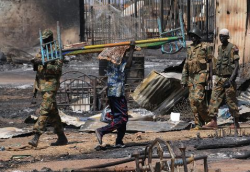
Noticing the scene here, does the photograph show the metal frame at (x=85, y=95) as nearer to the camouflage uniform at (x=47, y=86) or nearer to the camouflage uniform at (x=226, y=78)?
the camouflage uniform at (x=226, y=78)

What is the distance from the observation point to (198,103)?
1080 centimetres

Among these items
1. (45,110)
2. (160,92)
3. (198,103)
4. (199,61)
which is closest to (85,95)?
(160,92)

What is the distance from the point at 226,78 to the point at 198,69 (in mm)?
476

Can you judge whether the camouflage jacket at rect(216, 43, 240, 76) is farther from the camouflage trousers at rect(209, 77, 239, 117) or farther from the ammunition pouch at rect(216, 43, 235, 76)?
the camouflage trousers at rect(209, 77, 239, 117)

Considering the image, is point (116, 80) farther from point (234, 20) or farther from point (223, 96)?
point (234, 20)

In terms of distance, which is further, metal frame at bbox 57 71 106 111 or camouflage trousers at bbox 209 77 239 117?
metal frame at bbox 57 71 106 111

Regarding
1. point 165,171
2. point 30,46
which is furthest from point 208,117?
point 30,46

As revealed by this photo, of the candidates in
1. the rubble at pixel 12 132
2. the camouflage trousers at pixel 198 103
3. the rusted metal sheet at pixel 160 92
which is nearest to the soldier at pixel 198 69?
the camouflage trousers at pixel 198 103

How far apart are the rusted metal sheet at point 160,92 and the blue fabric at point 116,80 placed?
4.01 m

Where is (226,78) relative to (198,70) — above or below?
below

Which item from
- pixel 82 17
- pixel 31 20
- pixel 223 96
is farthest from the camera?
pixel 82 17

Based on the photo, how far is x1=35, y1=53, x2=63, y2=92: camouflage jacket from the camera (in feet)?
30.3

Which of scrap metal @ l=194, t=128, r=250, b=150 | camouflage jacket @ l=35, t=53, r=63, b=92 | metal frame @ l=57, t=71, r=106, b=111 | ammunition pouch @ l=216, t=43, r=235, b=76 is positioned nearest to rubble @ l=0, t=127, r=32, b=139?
camouflage jacket @ l=35, t=53, r=63, b=92

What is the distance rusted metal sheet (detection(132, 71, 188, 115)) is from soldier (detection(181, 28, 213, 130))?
1.99m
